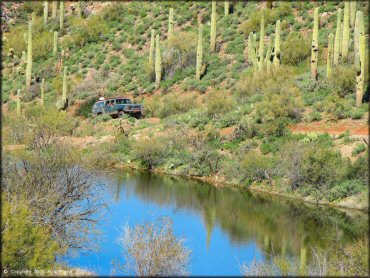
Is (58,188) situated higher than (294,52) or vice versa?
(294,52)

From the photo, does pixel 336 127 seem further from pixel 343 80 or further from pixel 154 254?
pixel 154 254

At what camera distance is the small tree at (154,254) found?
14.6 meters

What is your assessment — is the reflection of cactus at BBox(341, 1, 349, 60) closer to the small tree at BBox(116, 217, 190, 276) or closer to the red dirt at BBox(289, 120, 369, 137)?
the red dirt at BBox(289, 120, 369, 137)

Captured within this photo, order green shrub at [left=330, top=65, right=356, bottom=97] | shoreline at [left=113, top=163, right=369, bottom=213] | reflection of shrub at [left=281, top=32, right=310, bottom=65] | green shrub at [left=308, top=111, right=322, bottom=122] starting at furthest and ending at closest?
reflection of shrub at [left=281, top=32, right=310, bottom=65]
green shrub at [left=330, top=65, right=356, bottom=97]
green shrub at [left=308, top=111, right=322, bottom=122]
shoreline at [left=113, top=163, right=369, bottom=213]

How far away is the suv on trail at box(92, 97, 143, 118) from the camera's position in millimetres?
45759

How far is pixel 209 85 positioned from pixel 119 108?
23.4ft

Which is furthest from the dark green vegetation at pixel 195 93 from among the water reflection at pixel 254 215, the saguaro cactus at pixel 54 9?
the water reflection at pixel 254 215

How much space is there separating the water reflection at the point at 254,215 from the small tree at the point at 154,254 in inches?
177

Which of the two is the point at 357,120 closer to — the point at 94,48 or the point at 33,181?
the point at 33,181

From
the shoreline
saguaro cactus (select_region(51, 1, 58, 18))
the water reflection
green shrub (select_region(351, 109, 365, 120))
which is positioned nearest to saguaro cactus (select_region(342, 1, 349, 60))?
green shrub (select_region(351, 109, 365, 120))

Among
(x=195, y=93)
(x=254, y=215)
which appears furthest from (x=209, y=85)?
(x=254, y=215)

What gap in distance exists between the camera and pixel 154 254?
1468 cm

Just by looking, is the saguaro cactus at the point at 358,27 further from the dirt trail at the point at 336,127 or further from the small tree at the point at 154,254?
the small tree at the point at 154,254

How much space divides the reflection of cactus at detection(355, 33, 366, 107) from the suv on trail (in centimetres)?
1711
